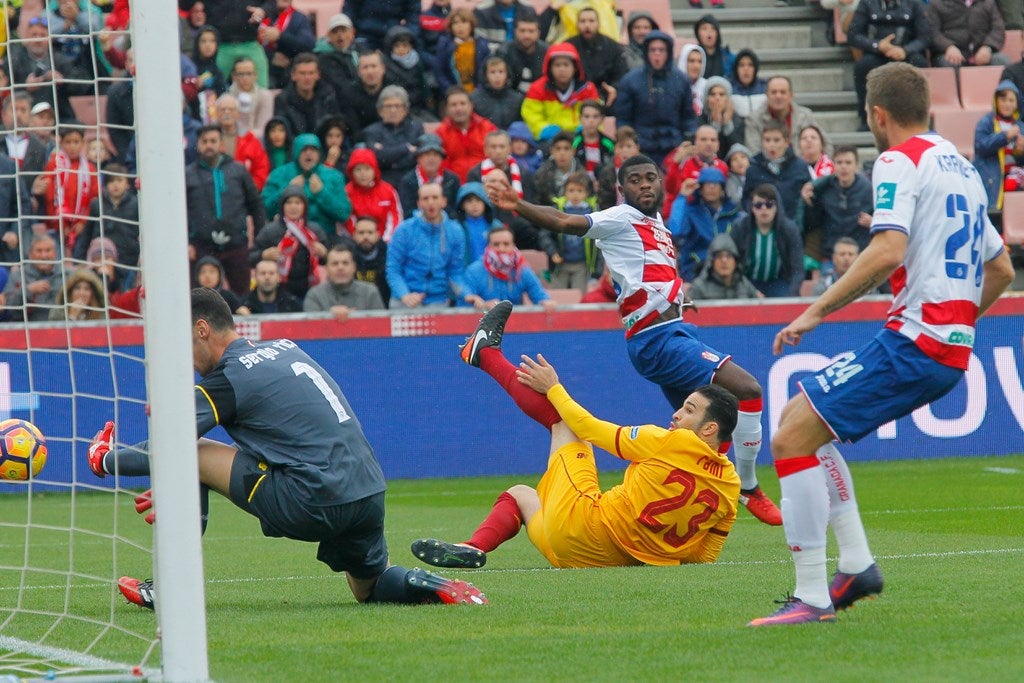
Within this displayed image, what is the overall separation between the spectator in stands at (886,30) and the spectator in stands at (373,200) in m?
6.81

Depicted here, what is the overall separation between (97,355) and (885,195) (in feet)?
13.5

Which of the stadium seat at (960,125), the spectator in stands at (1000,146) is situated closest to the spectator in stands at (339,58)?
the spectator in stands at (1000,146)

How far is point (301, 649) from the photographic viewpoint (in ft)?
18.3

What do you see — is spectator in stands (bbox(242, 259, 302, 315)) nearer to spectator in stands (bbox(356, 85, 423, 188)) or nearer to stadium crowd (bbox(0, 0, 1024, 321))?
stadium crowd (bbox(0, 0, 1024, 321))

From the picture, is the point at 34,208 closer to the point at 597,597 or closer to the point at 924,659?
the point at 597,597

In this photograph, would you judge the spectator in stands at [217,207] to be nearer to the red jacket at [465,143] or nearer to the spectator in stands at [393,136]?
the spectator in stands at [393,136]

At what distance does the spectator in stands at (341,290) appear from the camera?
14758 millimetres

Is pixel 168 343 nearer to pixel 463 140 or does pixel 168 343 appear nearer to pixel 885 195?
pixel 885 195

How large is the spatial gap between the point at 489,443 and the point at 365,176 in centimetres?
321

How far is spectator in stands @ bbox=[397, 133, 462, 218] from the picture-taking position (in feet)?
52.6

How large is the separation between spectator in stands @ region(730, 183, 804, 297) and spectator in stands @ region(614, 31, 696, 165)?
183 centimetres

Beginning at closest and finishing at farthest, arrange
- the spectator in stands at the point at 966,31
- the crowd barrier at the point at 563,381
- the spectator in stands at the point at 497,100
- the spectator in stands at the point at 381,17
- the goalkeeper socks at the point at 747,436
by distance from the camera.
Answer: the goalkeeper socks at the point at 747,436
the crowd barrier at the point at 563,381
the spectator in stands at the point at 497,100
the spectator in stands at the point at 381,17
the spectator in stands at the point at 966,31

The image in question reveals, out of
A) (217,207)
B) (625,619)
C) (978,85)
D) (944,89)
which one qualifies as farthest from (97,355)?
(978,85)

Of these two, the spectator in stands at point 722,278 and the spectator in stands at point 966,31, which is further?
the spectator in stands at point 966,31
